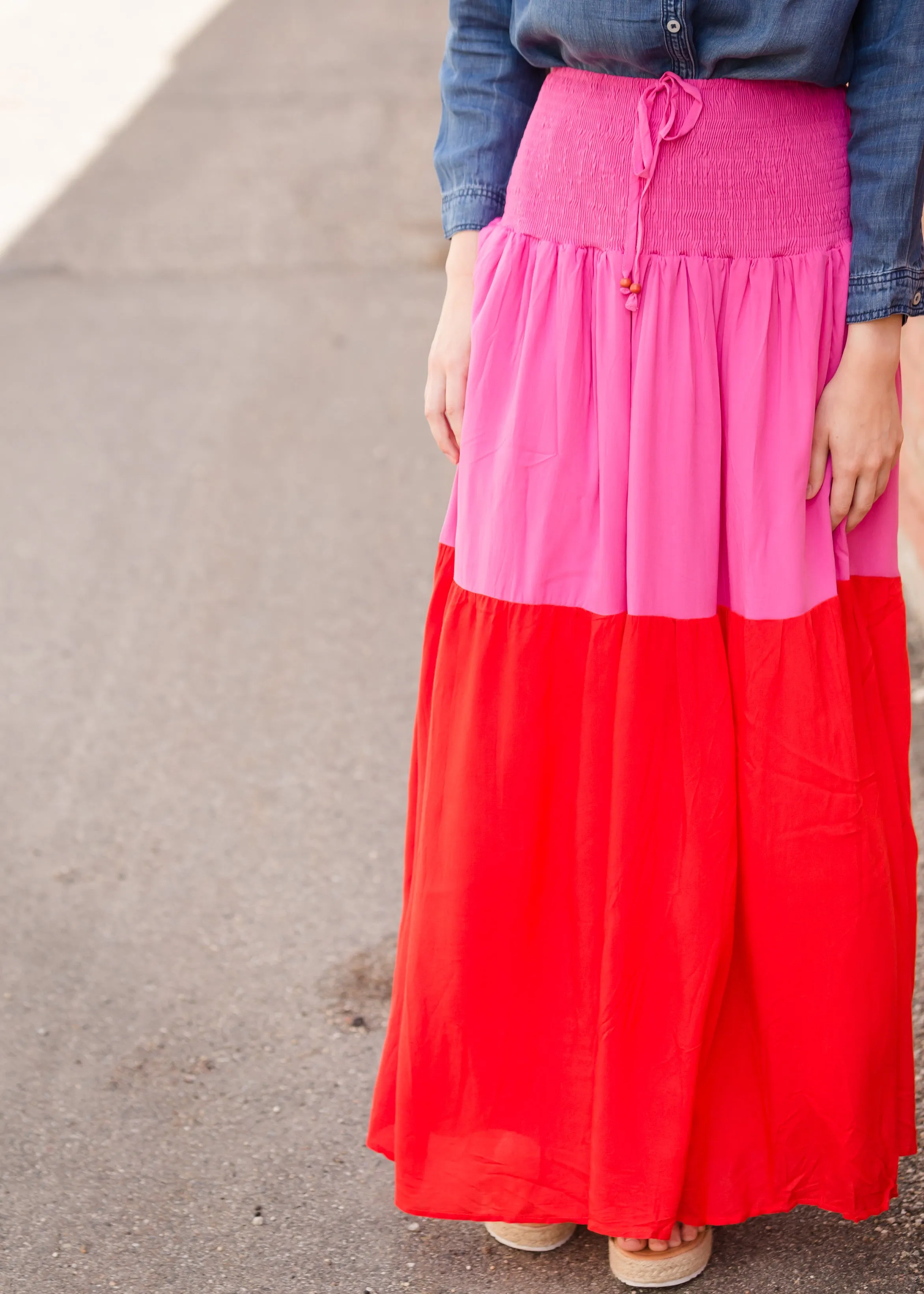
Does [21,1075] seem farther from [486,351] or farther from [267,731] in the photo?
[486,351]

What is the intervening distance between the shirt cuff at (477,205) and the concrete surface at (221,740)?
1311mm

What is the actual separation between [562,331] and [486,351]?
0.10 meters

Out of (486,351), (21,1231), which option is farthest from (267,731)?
(486,351)

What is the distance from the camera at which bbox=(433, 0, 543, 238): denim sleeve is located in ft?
5.19

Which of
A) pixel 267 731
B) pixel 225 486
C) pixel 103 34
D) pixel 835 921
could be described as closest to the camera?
pixel 835 921

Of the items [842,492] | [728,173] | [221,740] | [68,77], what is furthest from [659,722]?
[68,77]

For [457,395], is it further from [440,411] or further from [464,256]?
[464,256]

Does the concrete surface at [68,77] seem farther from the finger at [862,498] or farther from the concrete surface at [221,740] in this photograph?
the finger at [862,498]

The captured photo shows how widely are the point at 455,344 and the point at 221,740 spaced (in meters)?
1.74

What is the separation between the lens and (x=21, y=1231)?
191cm

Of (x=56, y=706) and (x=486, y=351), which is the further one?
(x=56, y=706)

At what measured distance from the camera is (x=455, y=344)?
1591 millimetres

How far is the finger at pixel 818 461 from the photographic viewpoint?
58.1 inches

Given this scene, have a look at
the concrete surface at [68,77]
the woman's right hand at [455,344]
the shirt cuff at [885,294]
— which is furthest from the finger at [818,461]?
the concrete surface at [68,77]
